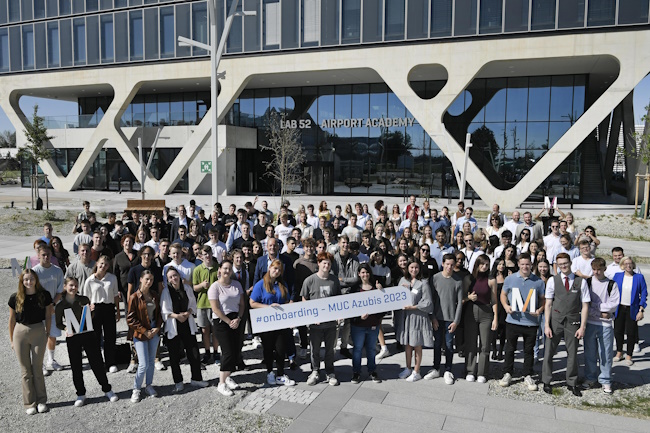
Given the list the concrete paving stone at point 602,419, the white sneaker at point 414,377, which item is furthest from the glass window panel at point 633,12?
the white sneaker at point 414,377

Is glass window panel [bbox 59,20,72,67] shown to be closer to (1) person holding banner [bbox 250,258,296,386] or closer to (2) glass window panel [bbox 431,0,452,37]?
(2) glass window panel [bbox 431,0,452,37]

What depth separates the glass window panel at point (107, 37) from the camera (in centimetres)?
3822

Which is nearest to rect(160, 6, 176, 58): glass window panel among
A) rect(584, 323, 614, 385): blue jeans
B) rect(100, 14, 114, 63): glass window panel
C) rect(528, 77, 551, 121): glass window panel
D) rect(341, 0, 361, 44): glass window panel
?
rect(100, 14, 114, 63): glass window panel

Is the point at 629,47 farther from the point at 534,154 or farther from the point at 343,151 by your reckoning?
the point at 343,151

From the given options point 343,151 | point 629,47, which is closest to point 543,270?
point 629,47

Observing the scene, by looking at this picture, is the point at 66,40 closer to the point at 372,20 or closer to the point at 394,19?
the point at 372,20

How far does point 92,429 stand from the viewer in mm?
6145

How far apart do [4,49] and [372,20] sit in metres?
30.8

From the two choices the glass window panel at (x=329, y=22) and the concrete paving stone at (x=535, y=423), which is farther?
the glass window panel at (x=329, y=22)

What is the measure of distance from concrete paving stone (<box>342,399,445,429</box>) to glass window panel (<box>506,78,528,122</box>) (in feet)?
104

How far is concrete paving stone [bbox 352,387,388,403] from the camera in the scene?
6984 mm

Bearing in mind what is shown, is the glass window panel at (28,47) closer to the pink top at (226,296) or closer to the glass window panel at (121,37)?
the glass window panel at (121,37)

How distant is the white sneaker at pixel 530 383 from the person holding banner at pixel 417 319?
141 cm

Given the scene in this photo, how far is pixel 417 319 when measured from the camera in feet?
24.7
